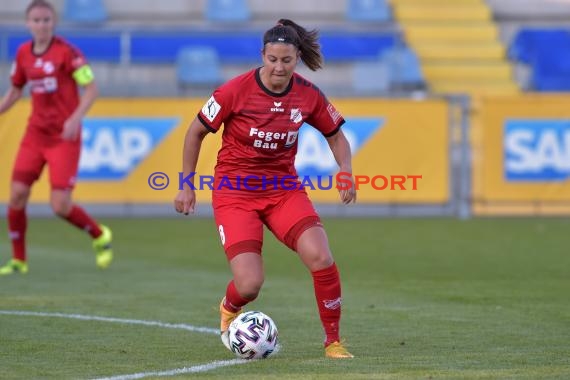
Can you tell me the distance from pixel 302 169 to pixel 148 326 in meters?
11.2

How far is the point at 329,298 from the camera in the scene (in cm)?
768

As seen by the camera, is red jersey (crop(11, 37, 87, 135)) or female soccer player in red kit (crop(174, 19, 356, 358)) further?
red jersey (crop(11, 37, 87, 135))

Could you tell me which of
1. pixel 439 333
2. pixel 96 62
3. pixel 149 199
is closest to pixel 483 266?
pixel 439 333

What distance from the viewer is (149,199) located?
2059cm

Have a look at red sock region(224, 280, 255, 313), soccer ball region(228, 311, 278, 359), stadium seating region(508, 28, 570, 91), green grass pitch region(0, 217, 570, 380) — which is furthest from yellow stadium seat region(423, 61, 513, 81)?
soccer ball region(228, 311, 278, 359)

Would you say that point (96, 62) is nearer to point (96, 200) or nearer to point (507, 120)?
point (96, 200)

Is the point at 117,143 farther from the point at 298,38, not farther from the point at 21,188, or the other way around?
the point at 298,38

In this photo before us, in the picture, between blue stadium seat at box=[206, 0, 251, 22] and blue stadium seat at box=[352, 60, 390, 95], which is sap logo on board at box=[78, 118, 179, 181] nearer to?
blue stadium seat at box=[352, 60, 390, 95]

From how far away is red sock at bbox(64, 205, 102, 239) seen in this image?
13109mm

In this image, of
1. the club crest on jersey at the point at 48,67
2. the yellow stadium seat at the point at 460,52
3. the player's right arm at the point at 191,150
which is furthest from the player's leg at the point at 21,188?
the yellow stadium seat at the point at 460,52

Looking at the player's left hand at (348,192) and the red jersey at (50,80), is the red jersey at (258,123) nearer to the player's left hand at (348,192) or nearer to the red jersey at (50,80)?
the player's left hand at (348,192)

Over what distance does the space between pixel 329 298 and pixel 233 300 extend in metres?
0.71

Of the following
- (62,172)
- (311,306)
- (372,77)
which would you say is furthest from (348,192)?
(372,77)

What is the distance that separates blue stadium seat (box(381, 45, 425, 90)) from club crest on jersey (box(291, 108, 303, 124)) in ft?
53.5
